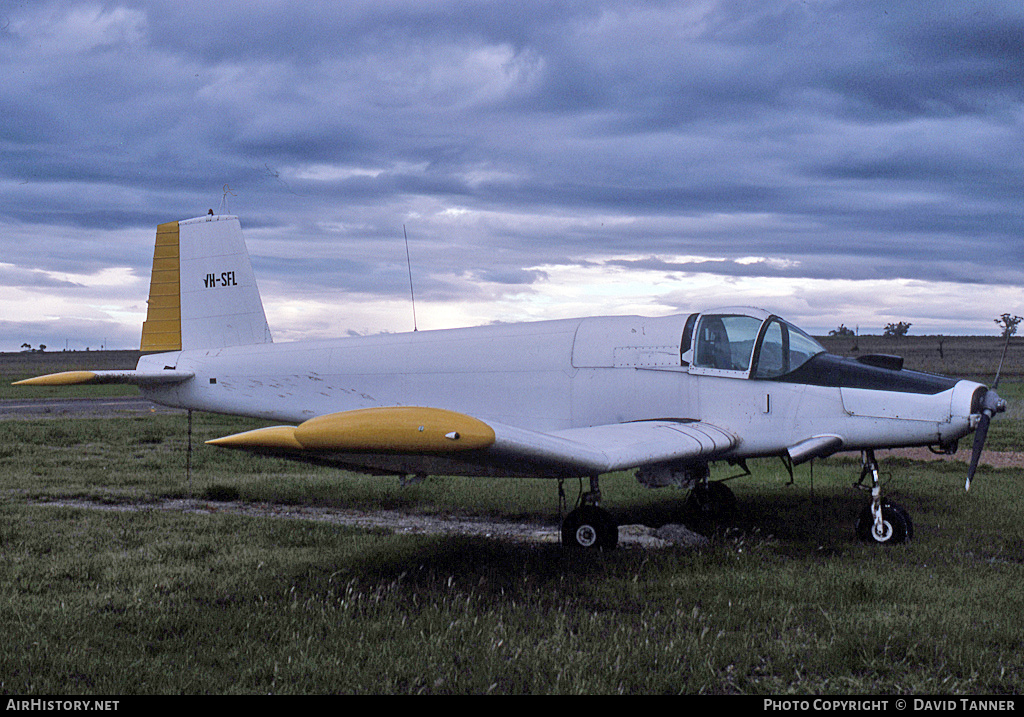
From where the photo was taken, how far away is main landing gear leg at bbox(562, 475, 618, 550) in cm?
794

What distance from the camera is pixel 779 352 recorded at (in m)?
8.80

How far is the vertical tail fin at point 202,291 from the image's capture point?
12.0 meters

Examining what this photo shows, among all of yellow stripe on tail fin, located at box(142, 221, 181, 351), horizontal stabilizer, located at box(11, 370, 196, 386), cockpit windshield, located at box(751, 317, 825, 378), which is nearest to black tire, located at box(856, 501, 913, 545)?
cockpit windshield, located at box(751, 317, 825, 378)

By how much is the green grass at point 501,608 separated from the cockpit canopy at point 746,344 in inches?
72.0

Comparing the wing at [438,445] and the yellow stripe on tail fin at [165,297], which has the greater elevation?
the yellow stripe on tail fin at [165,297]

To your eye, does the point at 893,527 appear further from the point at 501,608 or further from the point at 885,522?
the point at 501,608

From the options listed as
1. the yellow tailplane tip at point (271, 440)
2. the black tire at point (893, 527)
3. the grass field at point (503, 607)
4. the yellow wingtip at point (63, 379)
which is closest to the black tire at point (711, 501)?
the grass field at point (503, 607)

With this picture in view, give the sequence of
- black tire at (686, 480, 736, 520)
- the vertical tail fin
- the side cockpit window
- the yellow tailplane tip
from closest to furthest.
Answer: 1. the yellow tailplane tip
2. the side cockpit window
3. black tire at (686, 480, 736, 520)
4. the vertical tail fin

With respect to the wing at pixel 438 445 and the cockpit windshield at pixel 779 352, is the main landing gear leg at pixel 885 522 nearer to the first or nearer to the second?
the cockpit windshield at pixel 779 352

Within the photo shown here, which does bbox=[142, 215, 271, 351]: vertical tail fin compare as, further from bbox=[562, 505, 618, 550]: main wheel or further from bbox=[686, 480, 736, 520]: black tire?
bbox=[686, 480, 736, 520]: black tire

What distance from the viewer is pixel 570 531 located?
8.12 meters

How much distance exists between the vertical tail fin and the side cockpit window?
6565 millimetres

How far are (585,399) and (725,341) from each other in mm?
1731
